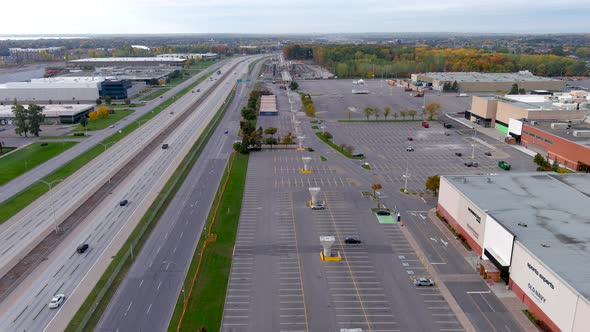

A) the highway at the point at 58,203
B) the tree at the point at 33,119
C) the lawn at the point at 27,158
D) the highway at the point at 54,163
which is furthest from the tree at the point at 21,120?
the highway at the point at 58,203

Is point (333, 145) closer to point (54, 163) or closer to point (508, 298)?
point (54, 163)

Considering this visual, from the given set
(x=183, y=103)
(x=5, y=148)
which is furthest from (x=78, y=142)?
(x=183, y=103)

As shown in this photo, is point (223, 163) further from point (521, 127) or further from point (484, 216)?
point (521, 127)

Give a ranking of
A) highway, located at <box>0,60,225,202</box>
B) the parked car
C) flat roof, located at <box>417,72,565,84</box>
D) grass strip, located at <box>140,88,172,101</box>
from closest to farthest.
A: highway, located at <box>0,60,225,202</box> < the parked car < grass strip, located at <box>140,88,172,101</box> < flat roof, located at <box>417,72,565,84</box>

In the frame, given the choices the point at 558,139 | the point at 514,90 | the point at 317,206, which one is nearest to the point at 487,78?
the point at 514,90

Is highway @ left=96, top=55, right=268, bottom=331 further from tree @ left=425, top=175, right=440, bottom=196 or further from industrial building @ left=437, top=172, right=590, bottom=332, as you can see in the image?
tree @ left=425, top=175, right=440, bottom=196

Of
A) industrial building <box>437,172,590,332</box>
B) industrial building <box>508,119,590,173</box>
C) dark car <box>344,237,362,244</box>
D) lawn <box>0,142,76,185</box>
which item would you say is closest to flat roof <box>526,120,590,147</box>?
industrial building <box>508,119,590,173</box>
